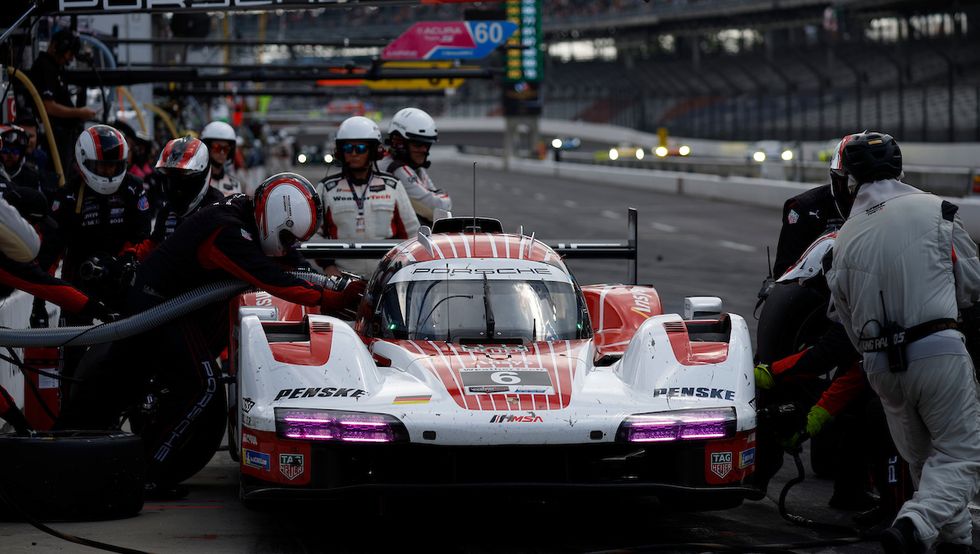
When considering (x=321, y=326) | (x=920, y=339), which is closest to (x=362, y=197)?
(x=321, y=326)

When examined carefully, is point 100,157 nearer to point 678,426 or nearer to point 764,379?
point 764,379

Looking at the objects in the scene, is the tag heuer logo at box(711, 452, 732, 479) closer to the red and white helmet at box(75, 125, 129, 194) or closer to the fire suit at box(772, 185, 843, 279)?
the fire suit at box(772, 185, 843, 279)

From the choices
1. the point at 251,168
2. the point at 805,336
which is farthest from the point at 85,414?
the point at 251,168

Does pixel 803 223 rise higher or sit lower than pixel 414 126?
lower

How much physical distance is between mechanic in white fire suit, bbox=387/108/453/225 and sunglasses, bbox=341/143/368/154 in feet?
2.54

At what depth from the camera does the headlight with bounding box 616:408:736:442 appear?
605cm

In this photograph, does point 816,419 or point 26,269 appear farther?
point 26,269

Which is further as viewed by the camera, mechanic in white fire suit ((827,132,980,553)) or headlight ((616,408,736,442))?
headlight ((616,408,736,442))

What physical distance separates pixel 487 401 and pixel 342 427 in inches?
24.0

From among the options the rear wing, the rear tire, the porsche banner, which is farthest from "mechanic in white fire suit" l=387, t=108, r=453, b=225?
the rear tire

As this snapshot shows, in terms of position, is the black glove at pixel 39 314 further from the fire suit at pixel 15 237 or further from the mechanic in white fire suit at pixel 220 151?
the mechanic in white fire suit at pixel 220 151

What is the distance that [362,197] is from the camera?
10789 millimetres

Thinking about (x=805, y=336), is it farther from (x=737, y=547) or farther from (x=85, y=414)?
(x=85, y=414)

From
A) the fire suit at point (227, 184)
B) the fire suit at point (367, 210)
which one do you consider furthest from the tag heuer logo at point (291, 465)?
the fire suit at point (227, 184)
